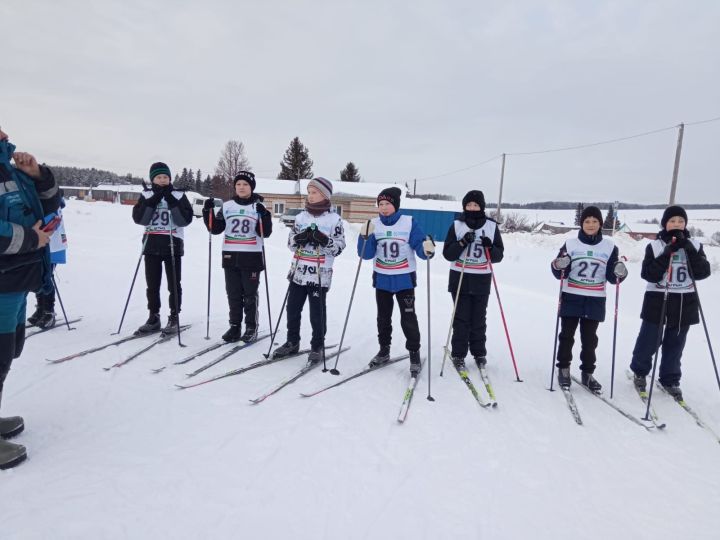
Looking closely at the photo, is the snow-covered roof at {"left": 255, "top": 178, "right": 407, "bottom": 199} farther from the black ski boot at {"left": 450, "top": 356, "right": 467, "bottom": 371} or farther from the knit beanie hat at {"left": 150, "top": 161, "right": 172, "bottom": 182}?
the black ski boot at {"left": 450, "top": 356, "right": 467, "bottom": 371}

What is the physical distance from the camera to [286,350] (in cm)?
461

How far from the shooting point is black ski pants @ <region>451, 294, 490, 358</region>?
14.6ft

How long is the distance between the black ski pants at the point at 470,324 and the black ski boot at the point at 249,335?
2.41 metres

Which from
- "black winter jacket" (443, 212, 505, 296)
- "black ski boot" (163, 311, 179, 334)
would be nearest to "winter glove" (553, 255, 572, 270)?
"black winter jacket" (443, 212, 505, 296)

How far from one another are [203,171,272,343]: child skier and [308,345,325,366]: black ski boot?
0.97 meters

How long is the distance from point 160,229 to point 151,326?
1217 millimetres

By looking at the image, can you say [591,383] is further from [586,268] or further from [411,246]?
[411,246]

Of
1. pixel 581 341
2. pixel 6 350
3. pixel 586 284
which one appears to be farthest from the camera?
pixel 581 341

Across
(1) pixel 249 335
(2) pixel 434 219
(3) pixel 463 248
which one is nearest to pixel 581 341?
(3) pixel 463 248

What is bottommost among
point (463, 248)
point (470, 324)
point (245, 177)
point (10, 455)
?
point (10, 455)

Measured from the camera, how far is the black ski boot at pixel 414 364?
423 cm

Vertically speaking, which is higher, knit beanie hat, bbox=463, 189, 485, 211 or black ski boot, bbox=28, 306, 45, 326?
knit beanie hat, bbox=463, 189, 485, 211

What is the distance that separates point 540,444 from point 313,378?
2.10 m

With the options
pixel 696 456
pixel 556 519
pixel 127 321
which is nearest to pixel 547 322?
pixel 696 456
